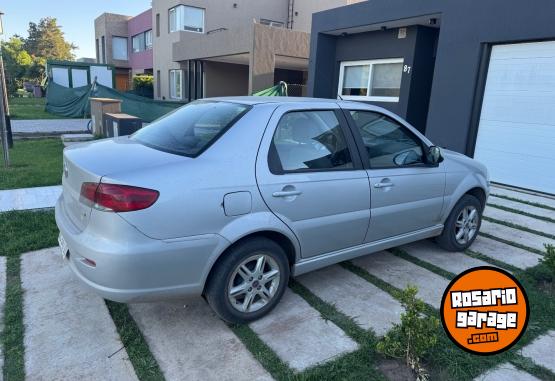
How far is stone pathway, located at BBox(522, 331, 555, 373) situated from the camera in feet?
8.90

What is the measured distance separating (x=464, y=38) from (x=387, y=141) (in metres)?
5.80

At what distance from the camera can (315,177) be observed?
3.10m

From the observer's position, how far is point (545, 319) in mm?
3211

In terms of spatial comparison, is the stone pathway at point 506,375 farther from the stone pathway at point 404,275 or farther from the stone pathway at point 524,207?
the stone pathway at point 524,207

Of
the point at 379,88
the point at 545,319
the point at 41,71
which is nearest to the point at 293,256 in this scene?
the point at 545,319

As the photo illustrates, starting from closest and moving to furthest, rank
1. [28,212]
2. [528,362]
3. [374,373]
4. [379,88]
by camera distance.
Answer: [374,373] < [528,362] < [28,212] < [379,88]

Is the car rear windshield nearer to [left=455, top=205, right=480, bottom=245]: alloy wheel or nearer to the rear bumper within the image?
the rear bumper

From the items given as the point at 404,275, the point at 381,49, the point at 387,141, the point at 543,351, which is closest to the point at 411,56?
the point at 381,49

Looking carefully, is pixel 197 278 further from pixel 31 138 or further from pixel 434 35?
pixel 31 138

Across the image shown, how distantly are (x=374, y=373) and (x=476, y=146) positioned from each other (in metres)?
7.15

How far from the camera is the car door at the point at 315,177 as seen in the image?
115 inches

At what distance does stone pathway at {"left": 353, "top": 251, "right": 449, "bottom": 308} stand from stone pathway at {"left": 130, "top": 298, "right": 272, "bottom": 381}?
1.66 m

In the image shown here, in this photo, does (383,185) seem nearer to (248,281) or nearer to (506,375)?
(248,281)

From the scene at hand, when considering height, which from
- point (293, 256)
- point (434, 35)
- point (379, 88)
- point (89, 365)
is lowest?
point (89, 365)
